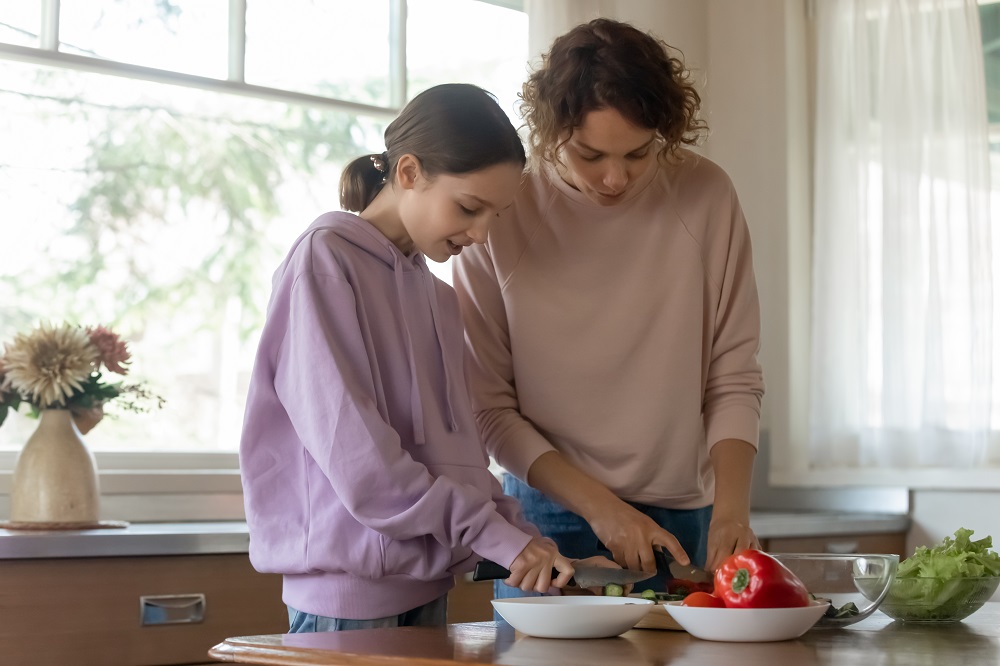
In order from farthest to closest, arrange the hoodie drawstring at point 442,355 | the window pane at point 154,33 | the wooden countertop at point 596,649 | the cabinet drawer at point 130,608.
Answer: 1. the window pane at point 154,33
2. the cabinet drawer at point 130,608
3. the hoodie drawstring at point 442,355
4. the wooden countertop at point 596,649

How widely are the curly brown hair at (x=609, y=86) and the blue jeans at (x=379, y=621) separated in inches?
25.4

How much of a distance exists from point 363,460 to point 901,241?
2.27 meters

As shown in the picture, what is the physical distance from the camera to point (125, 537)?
6.84 feet

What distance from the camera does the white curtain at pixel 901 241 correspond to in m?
Result: 3.13

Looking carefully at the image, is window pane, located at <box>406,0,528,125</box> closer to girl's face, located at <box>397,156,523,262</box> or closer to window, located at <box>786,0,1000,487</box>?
window, located at <box>786,0,1000,487</box>

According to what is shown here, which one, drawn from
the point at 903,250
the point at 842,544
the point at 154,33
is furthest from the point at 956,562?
the point at 154,33

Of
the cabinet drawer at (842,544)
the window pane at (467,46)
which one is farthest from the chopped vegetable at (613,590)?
the window pane at (467,46)

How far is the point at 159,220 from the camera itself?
9.63 feet

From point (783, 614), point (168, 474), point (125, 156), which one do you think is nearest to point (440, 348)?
point (783, 614)

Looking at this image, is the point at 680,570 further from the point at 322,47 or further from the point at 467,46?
the point at 467,46

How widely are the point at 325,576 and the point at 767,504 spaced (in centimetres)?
239

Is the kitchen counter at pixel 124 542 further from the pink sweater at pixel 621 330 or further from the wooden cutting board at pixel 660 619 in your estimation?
the wooden cutting board at pixel 660 619

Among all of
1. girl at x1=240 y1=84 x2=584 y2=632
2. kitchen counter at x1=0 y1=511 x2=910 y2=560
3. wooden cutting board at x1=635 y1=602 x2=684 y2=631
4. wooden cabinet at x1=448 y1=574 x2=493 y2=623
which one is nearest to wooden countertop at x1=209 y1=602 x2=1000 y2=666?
wooden cutting board at x1=635 y1=602 x2=684 y2=631

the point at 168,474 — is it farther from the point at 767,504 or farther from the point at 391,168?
the point at 767,504
